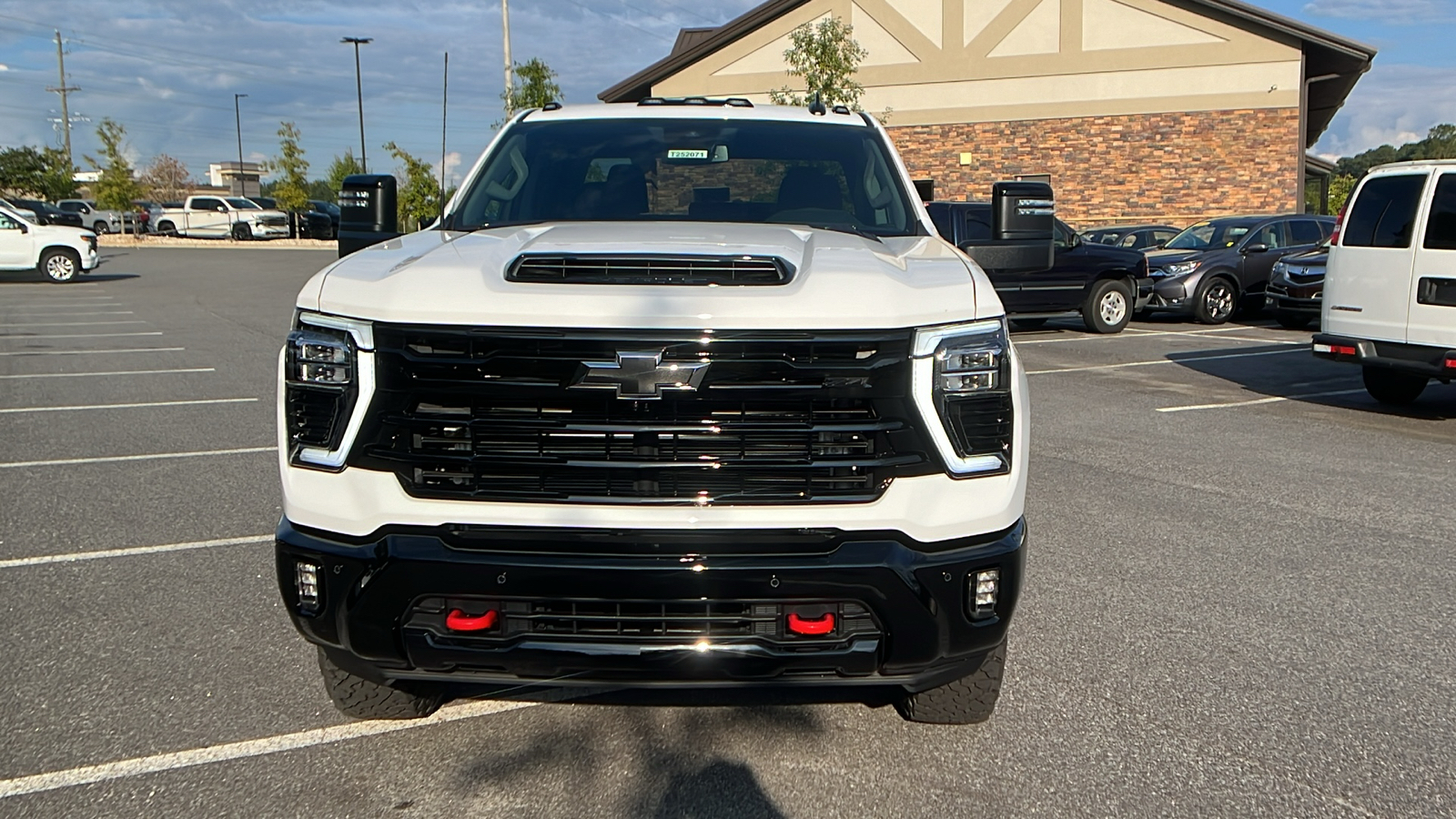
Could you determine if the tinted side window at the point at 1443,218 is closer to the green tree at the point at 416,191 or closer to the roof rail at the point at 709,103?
the roof rail at the point at 709,103

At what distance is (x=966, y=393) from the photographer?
3061 mm

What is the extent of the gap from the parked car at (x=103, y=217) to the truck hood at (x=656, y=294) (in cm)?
5665

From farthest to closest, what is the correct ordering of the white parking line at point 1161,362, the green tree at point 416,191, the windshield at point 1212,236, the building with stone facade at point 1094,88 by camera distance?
1. the green tree at point 416,191
2. the building with stone facade at point 1094,88
3. the windshield at point 1212,236
4. the white parking line at point 1161,362

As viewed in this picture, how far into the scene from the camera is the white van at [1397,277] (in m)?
9.36

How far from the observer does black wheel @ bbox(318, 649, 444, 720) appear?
11.8ft

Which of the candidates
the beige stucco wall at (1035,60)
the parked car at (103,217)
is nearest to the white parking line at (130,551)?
the beige stucco wall at (1035,60)

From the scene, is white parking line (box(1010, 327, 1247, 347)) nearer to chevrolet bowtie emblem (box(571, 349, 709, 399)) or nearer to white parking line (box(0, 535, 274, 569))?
white parking line (box(0, 535, 274, 569))

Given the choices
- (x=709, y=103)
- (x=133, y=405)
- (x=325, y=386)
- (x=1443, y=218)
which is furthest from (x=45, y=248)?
(x=325, y=386)

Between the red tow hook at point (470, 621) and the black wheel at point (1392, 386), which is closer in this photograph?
the red tow hook at point (470, 621)

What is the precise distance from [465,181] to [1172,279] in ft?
50.7

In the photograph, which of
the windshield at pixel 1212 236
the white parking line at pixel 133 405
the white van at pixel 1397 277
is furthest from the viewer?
the windshield at pixel 1212 236

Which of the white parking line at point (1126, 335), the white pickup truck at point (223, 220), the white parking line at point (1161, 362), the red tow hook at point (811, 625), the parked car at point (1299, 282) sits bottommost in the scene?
the white parking line at point (1161, 362)

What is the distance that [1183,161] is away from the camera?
99.2 ft

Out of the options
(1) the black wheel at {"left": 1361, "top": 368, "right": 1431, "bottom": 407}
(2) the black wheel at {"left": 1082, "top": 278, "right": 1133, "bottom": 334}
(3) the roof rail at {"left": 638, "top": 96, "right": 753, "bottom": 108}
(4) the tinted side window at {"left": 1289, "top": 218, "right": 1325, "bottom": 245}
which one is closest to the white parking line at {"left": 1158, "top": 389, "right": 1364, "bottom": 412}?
(1) the black wheel at {"left": 1361, "top": 368, "right": 1431, "bottom": 407}
